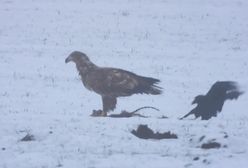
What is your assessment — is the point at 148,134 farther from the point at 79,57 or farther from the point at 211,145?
the point at 79,57

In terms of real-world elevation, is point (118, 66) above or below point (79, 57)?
above

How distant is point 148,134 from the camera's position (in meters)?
9.99

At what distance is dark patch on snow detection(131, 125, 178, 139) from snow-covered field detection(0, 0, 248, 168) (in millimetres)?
163

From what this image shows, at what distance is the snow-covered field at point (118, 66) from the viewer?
9.16 metres

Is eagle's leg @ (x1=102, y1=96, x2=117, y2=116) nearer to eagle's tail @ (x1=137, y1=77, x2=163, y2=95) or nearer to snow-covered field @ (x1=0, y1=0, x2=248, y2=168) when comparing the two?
eagle's tail @ (x1=137, y1=77, x2=163, y2=95)

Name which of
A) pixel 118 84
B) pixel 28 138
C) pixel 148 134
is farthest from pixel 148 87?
pixel 28 138

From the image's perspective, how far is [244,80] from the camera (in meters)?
18.5

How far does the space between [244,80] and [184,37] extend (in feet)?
21.3

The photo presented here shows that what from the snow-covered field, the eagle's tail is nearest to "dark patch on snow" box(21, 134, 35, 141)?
the snow-covered field

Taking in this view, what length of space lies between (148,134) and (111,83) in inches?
91.4

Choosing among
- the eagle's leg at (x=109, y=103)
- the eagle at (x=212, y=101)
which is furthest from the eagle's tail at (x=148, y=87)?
the eagle at (x=212, y=101)

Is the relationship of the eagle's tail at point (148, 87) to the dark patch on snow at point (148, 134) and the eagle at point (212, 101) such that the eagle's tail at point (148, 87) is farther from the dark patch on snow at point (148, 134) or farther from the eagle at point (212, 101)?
the dark patch on snow at point (148, 134)

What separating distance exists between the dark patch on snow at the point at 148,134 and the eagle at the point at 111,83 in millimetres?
2011

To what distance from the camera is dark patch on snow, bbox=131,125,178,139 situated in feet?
32.6
